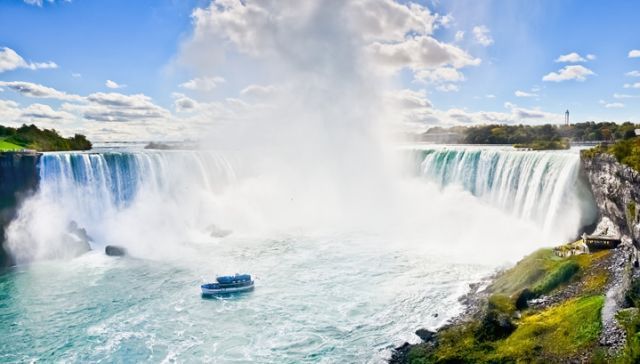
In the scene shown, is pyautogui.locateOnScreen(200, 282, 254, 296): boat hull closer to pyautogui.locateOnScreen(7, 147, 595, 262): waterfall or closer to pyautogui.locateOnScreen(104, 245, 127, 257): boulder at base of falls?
pyautogui.locateOnScreen(7, 147, 595, 262): waterfall

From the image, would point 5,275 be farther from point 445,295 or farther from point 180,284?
point 445,295

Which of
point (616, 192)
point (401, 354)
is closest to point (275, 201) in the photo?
point (616, 192)

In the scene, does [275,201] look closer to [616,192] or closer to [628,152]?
[616,192]

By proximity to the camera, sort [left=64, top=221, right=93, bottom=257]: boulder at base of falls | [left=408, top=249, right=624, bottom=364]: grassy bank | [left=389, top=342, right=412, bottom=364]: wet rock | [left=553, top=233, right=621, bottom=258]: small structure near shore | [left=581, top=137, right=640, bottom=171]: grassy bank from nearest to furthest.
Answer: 1. [left=408, top=249, right=624, bottom=364]: grassy bank
2. [left=389, top=342, right=412, bottom=364]: wet rock
3. [left=581, top=137, right=640, bottom=171]: grassy bank
4. [left=553, top=233, right=621, bottom=258]: small structure near shore
5. [left=64, top=221, right=93, bottom=257]: boulder at base of falls

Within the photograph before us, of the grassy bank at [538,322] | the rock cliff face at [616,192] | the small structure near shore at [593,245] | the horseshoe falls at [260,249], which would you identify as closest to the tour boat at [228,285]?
the horseshoe falls at [260,249]

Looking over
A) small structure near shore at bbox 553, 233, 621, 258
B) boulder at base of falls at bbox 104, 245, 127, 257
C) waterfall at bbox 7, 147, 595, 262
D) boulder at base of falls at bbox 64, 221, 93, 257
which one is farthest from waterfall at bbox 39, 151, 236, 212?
small structure near shore at bbox 553, 233, 621, 258

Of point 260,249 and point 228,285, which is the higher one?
point 228,285

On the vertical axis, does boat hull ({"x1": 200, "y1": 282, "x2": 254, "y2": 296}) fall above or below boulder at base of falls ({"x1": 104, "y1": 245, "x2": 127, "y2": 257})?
below
